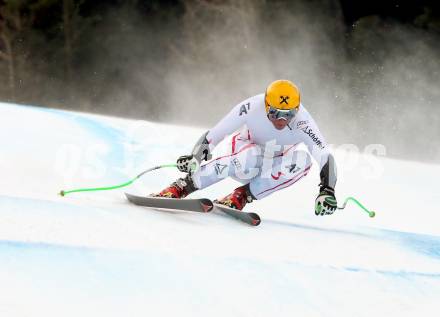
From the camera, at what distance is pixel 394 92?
21.3 m

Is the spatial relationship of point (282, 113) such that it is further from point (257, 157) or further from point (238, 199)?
point (238, 199)

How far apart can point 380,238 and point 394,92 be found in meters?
17.2

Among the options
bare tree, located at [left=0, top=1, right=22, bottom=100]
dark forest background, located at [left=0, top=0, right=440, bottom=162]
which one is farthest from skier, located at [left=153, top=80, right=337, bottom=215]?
bare tree, located at [left=0, top=1, right=22, bottom=100]

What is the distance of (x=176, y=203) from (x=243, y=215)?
0.49 meters

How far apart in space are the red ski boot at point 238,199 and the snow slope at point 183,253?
190 millimetres

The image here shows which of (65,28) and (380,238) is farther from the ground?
(65,28)

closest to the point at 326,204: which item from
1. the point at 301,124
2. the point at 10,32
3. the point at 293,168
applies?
the point at 293,168

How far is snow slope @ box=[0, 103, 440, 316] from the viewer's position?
2.60m

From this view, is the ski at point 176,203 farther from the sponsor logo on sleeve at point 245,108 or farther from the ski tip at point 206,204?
the sponsor logo on sleeve at point 245,108

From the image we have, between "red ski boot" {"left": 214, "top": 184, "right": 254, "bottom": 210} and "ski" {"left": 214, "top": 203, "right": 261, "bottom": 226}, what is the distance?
0.06 meters

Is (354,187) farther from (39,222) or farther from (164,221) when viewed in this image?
(39,222)

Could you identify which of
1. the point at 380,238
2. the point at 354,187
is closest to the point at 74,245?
the point at 380,238

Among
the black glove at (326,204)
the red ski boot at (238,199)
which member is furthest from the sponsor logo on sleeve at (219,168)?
the black glove at (326,204)

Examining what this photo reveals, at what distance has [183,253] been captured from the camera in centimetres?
326
